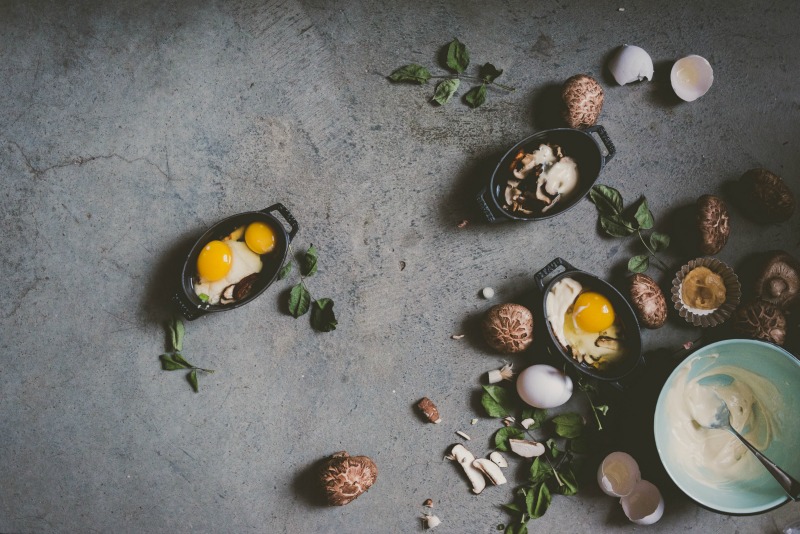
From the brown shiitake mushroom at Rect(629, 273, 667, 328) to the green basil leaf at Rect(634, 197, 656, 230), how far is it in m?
0.19

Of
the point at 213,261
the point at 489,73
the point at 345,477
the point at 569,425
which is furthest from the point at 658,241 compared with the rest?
the point at 213,261

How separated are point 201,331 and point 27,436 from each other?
2.09 feet

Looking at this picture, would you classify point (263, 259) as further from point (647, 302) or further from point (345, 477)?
point (647, 302)

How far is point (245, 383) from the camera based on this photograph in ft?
5.79

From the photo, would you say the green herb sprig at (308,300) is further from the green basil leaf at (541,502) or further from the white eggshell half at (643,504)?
the white eggshell half at (643,504)

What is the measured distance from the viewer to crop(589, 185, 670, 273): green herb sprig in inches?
70.6

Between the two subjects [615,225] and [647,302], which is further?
[615,225]

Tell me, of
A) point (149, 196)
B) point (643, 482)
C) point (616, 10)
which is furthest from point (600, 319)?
point (149, 196)

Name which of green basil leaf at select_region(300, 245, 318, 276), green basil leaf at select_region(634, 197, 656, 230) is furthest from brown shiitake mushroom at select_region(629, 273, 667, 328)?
green basil leaf at select_region(300, 245, 318, 276)

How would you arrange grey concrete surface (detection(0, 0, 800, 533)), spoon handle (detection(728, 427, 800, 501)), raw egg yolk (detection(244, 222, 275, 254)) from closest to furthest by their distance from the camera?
spoon handle (detection(728, 427, 800, 501)) < raw egg yolk (detection(244, 222, 275, 254)) < grey concrete surface (detection(0, 0, 800, 533))

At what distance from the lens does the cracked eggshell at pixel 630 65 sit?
1.78 meters

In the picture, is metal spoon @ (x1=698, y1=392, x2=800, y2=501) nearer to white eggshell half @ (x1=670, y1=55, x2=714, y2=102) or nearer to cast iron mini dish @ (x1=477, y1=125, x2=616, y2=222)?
cast iron mini dish @ (x1=477, y1=125, x2=616, y2=222)

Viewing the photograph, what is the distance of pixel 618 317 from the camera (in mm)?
1668

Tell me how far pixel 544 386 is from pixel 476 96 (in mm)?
931
